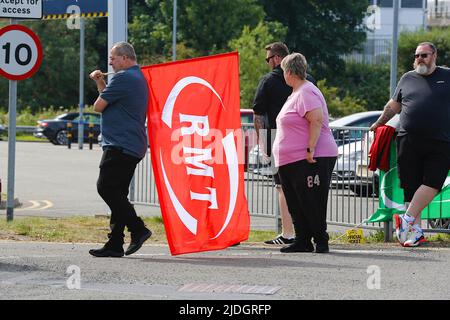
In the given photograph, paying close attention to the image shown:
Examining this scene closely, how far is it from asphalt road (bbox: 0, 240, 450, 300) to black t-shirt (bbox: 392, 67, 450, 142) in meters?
1.11

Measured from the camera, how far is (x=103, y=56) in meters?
67.6

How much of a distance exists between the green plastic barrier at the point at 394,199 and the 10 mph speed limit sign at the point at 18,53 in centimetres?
411

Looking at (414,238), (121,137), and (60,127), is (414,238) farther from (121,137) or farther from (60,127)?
(60,127)

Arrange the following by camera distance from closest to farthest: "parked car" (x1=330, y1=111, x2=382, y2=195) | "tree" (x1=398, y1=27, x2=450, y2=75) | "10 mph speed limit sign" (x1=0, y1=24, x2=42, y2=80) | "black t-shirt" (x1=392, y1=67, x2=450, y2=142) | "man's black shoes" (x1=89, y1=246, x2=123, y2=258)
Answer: "man's black shoes" (x1=89, y1=246, x2=123, y2=258), "black t-shirt" (x1=392, y1=67, x2=450, y2=142), "parked car" (x1=330, y1=111, x2=382, y2=195), "10 mph speed limit sign" (x1=0, y1=24, x2=42, y2=80), "tree" (x1=398, y1=27, x2=450, y2=75)

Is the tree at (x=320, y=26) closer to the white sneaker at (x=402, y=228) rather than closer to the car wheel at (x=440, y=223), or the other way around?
the car wheel at (x=440, y=223)

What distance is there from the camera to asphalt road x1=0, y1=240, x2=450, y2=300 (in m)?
7.88

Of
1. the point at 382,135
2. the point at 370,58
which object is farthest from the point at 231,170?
the point at 370,58

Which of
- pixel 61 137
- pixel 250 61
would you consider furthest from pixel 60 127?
pixel 250 61

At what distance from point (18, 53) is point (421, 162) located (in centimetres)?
479

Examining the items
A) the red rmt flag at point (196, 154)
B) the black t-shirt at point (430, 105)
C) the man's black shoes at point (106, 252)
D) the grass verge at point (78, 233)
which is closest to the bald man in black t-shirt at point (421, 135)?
the black t-shirt at point (430, 105)

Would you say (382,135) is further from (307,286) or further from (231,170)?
(307,286)

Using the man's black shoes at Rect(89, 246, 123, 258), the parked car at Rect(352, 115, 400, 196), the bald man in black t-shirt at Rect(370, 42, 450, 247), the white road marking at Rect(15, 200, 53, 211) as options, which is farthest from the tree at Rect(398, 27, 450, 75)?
the man's black shoes at Rect(89, 246, 123, 258)

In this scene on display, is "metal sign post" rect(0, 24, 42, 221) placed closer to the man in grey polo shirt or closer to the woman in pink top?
the man in grey polo shirt
